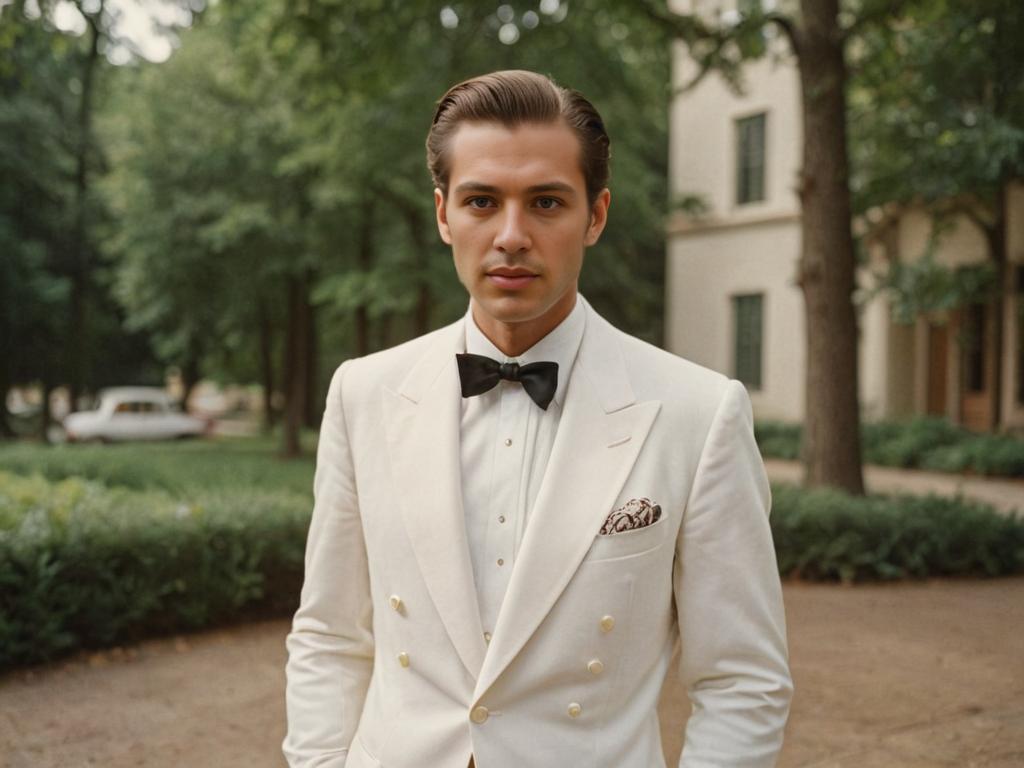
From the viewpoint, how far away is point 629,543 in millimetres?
Result: 1949

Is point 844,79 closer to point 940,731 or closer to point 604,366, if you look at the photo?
point 940,731

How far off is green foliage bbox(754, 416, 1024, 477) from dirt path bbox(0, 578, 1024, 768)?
30.9 ft

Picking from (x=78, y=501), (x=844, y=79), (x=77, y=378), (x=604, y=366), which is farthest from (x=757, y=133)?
(x=604, y=366)

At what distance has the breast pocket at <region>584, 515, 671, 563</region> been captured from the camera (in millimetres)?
1949

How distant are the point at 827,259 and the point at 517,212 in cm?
872

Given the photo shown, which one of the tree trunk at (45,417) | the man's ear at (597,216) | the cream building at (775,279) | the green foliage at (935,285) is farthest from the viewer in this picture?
the tree trunk at (45,417)

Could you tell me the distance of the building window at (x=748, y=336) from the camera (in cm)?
2483

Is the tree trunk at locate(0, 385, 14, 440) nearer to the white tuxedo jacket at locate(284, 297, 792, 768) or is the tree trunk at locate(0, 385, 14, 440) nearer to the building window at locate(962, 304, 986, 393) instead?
the building window at locate(962, 304, 986, 393)

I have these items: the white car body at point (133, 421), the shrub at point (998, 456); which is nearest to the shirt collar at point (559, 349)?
the shrub at point (998, 456)

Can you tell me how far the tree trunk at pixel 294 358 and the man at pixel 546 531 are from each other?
66.3 ft

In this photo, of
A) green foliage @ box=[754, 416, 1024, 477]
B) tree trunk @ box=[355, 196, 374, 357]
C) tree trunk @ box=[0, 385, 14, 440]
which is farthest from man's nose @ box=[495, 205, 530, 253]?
tree trunk @ box=[0, 385, 14, 440]

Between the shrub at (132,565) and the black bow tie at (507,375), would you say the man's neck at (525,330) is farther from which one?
the shrub at (132,565)

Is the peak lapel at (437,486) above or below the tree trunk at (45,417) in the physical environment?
above

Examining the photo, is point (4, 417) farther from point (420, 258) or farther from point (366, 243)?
point (420, 258)
